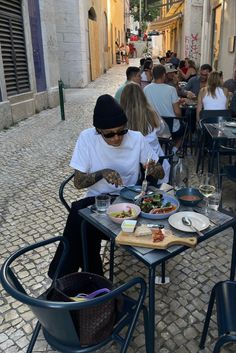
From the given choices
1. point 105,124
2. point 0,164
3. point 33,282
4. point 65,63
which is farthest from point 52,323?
point 65,63

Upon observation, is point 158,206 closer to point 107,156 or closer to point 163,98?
point 107,156

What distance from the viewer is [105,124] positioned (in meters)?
2.08

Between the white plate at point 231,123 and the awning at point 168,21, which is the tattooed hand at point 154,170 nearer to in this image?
the white plate at point 231,123

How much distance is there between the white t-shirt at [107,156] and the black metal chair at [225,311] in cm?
98

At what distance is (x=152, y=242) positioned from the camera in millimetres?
1512

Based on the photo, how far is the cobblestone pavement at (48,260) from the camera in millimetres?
2089

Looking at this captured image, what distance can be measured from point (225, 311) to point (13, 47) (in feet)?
28.4

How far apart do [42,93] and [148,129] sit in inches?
309

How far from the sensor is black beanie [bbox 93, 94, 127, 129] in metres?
2.08

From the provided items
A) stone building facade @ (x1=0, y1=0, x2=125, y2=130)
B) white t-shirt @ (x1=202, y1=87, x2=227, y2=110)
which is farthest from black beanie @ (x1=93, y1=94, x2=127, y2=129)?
stone building facade @ (x1=0, y1=0, x2=125, y2=130)

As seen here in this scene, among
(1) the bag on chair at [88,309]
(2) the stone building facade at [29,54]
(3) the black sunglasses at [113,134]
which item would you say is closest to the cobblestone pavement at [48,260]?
(1) the bag on chair at [88,309]

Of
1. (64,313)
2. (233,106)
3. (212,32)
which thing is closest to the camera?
(64,313)

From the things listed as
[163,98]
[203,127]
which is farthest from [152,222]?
[163,98]

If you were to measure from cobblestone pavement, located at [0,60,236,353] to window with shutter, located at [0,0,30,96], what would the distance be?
315 cm
